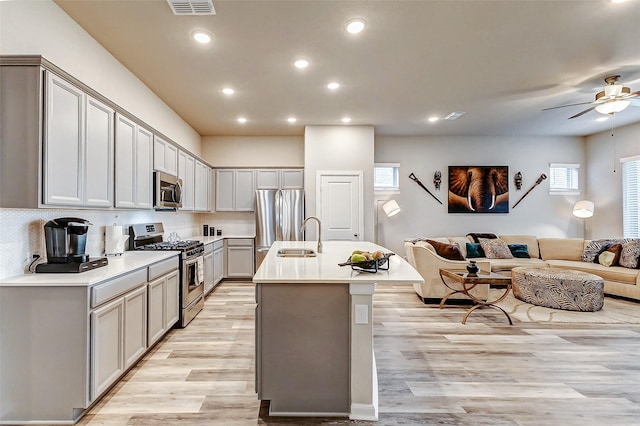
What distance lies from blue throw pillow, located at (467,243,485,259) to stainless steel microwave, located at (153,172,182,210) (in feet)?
16.7

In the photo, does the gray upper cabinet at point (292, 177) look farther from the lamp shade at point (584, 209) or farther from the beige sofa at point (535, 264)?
the lamp shade at point (584, 209)

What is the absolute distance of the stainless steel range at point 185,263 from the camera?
11.5 feet

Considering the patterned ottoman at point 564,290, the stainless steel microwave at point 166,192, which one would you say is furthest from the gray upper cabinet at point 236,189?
the patterned ottoman at point 564,290

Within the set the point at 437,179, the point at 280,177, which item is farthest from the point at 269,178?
the point at 437,179

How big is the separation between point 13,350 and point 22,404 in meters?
0.35

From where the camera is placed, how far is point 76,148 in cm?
224

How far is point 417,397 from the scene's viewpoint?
220 cm

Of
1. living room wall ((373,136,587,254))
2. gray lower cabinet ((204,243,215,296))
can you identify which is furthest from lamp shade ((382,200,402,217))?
gray lower cabinet ((204,243,215,296))

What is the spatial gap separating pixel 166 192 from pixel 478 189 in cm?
593

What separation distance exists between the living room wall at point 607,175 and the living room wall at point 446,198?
1.20 ft

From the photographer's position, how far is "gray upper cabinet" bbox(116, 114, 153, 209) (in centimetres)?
282

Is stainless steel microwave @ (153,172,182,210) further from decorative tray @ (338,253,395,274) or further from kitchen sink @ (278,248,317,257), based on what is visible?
decorative tray @ (338,253,395,274)

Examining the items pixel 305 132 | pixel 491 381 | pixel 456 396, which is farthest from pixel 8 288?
pixel 305 132

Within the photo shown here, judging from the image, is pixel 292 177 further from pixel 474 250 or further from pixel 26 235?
pixel 26 235
